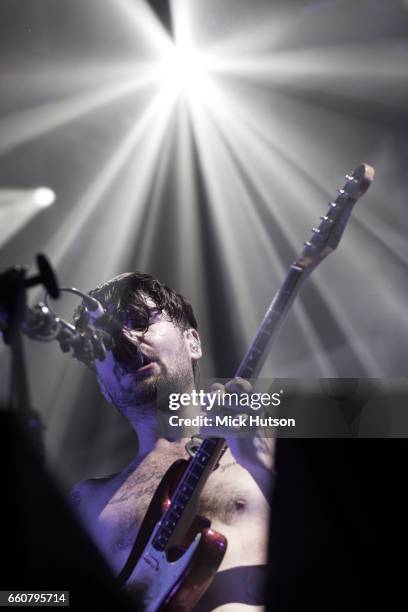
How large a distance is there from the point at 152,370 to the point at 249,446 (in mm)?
714

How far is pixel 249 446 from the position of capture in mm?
1796

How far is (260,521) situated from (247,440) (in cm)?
42

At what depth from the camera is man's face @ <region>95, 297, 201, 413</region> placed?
7.83ft

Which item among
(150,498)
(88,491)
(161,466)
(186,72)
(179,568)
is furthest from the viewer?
(186,72)

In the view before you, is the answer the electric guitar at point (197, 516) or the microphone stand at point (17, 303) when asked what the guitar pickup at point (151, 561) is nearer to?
the electric guitar at point (197, 516)

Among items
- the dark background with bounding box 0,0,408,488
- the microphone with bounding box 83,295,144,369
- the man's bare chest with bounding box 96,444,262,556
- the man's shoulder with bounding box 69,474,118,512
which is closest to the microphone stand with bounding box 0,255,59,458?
the microphone with bounding box 83,295,144,369

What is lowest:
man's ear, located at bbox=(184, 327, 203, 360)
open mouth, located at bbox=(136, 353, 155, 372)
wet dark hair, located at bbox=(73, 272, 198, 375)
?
open mouth, located at bbox=(136, 353, 155, 372)

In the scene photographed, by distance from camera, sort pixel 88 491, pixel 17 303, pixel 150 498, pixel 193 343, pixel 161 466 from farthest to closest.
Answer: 1. pixel 193 343
2. pixel 88 491
3. pixel 161 466
4. pixel 150 498
5. pixel 17 303

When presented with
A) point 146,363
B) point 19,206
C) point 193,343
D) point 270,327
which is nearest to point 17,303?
point 270,327

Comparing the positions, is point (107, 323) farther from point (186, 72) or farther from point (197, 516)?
point (186, 72)

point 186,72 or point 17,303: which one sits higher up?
point 186,72

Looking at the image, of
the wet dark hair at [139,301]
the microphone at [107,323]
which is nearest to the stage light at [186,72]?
the wet dark hair at [139,301]

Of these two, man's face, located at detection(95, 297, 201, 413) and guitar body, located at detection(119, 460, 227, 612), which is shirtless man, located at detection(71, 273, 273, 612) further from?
guitar body, located at detection(119, 460, 227, 612)

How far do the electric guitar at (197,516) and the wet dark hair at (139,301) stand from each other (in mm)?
739
